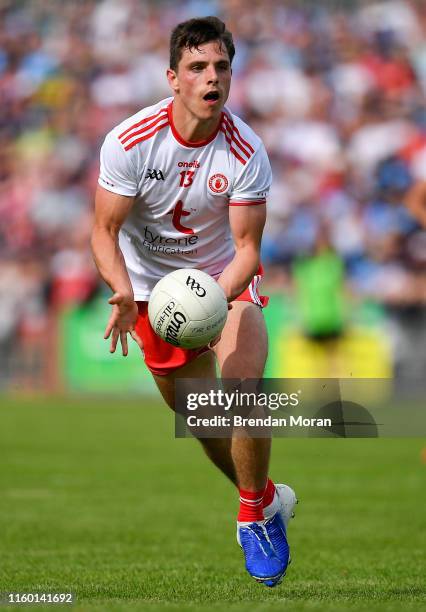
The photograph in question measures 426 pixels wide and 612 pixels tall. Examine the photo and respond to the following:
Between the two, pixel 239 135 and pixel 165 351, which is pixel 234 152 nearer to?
pixel 239 135

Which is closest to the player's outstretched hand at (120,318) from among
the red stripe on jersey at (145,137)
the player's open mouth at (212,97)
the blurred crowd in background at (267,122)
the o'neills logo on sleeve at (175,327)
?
the o'neills logo on sleeve at (175,327)

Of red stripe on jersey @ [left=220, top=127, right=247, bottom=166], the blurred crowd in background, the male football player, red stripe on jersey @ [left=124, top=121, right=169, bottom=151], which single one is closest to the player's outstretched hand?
the male football player

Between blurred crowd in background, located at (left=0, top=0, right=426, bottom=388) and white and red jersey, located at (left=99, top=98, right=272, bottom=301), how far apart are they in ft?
36.0

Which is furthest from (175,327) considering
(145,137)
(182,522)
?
(182,522)

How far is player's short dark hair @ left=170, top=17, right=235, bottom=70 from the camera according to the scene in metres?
6.02

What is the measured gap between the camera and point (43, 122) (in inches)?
891

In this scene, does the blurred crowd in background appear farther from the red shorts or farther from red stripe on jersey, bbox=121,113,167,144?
red stripe on jersey, bbox=121,113,167,144

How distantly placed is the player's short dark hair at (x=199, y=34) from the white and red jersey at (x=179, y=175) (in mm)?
378

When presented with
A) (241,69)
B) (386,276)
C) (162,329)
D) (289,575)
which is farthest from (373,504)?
(241,69)

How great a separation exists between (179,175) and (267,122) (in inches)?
585

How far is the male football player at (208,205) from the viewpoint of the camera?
6.04 meters

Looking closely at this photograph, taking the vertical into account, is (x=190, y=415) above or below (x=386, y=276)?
above

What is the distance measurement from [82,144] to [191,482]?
11.7 metres

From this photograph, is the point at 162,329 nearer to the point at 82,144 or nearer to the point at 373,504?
the point at 373,504
